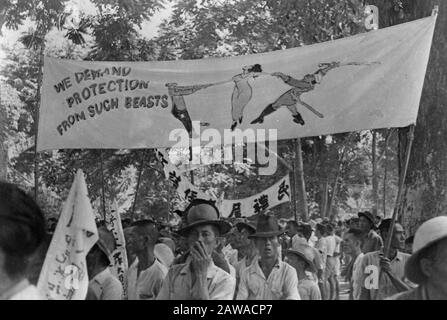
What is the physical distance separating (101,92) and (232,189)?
1241 cm

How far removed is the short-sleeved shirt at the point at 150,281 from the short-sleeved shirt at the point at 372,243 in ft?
6.04

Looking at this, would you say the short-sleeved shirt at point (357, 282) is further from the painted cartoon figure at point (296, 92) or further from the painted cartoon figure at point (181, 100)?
the painted cartoon figure at point (181, 100)

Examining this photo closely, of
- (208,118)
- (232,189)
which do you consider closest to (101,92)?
(208,118)

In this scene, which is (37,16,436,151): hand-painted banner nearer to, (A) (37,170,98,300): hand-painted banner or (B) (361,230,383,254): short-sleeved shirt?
(B) (361,230,383,254): short-sleeved shirt

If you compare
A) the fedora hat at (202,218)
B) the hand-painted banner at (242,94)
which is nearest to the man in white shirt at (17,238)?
the fedora hat at (202,218)

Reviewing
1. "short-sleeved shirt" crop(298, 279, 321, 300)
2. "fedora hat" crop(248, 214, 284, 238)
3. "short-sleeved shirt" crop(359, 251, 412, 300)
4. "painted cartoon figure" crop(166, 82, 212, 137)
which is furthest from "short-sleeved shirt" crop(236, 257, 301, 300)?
"painted cartoon figure" crop(166, 82, 212, 137)

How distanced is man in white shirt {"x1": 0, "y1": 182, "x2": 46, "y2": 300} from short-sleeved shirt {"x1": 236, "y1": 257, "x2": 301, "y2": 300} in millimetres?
2532

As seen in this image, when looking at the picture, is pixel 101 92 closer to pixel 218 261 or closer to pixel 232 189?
pixel 218 261

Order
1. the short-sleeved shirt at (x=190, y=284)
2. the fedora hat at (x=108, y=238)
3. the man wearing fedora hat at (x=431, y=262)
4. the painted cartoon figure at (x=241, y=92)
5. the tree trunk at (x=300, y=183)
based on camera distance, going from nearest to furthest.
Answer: the man wearing fedora hat at (x=431, y=262)
the short-sleeved shirt at (x=190, y=284)
the fedora hat at (x=108, y=238)
the painted cartoon figure at (x=241, y=92)
the tree trunk at (x=300, y=183)

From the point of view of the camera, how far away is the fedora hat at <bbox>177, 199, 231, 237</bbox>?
4.37 meters

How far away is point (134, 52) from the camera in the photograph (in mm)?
11406

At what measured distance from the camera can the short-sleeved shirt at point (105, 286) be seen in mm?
4312

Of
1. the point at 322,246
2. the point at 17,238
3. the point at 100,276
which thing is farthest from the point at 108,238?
the point at 322,246

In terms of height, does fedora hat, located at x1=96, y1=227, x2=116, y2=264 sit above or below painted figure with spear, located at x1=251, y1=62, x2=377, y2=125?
below
